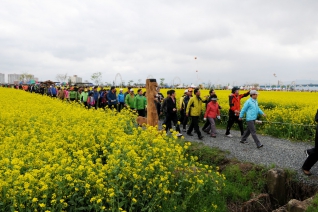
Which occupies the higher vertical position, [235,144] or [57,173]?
[57,173]

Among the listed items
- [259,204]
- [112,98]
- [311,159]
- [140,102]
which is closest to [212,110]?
[140,102]

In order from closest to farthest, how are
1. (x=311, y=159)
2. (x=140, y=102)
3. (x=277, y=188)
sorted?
1. (x=277, y=188)
2. (x=311, y=159)
3. (x=140, y=102)

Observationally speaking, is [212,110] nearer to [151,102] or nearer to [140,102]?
[151,102]

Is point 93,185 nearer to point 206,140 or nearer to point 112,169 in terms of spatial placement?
point 112,169

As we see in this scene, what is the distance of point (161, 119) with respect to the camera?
16531 millimetres

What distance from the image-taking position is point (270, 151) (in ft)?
27.8

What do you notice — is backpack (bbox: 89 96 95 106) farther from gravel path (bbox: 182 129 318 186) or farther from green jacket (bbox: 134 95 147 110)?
gravel path (bbox: 182 129 318 186)

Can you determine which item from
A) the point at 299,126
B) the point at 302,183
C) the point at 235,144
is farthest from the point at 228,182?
the point at 299,126

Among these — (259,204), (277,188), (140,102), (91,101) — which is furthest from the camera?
(91,101)

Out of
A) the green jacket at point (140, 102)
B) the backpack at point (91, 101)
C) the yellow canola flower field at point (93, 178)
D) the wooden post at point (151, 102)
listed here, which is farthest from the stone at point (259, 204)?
the backpack at point (91, 101)

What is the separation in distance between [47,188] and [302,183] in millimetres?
5429

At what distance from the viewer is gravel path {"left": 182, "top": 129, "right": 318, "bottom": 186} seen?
7086 mm

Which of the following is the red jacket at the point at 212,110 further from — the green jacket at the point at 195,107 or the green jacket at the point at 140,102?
the green jacket at the point at 140,102

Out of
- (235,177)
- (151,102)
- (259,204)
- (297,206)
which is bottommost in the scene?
(259,204)
